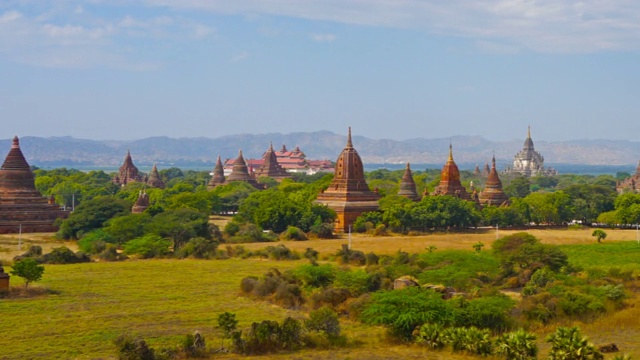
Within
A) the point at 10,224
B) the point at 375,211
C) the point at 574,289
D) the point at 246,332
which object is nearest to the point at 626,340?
the point at 574,289

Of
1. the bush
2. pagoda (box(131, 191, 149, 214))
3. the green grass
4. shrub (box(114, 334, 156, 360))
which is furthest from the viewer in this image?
pagoda (box(131, 191, 149, 214))

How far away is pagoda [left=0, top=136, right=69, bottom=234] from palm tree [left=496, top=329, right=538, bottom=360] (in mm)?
47197

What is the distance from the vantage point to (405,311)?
96.9 feet

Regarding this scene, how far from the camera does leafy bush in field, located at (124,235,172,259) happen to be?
52156 millimetres

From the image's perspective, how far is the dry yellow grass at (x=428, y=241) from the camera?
57531 millimetres

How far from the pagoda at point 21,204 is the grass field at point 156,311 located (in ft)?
65.8

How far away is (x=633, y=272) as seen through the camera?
139ft

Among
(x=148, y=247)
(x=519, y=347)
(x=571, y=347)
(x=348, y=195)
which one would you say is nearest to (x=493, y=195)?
(x=348, y=195)

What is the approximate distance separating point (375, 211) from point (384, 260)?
26453mm

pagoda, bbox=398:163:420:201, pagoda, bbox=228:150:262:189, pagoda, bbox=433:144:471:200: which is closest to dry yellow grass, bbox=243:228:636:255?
pagoda, bbox=433:144:471:200

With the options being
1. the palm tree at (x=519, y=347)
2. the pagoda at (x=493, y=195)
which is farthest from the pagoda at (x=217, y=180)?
the palm tree at (x=519, y=347)

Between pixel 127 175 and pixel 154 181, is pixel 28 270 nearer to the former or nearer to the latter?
pixel 154 181

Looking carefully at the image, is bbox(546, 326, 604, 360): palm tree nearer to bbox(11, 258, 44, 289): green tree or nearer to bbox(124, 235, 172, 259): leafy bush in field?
bbox(11, 258, 44, 289): green tree

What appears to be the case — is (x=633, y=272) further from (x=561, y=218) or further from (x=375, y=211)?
(x=561, y=218)
